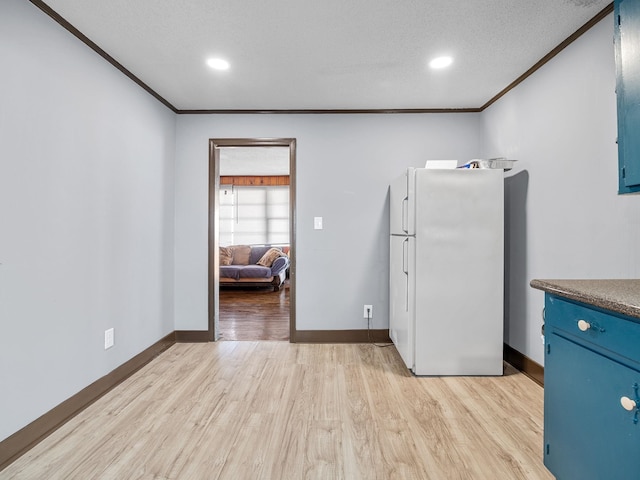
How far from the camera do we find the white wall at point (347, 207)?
11.2ft

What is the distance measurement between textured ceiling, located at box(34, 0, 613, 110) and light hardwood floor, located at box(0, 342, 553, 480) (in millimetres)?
2273

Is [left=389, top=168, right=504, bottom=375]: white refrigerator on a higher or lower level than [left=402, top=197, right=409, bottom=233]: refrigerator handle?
lower

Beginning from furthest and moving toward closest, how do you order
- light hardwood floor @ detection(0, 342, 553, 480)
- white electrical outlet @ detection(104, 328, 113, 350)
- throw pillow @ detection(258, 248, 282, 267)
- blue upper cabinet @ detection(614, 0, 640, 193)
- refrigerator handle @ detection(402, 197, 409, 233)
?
throw pillow @ detection(258, 248, 282, 267) < refrigerator handle @ detection(402, 197, 409, 233) < white electrical outlet @ detection(104, 328, 113, 350) < light hardwood floor @ detection(0, 342, 553, 480) < blue upper cabinet @ detection(614, 0, 640, 193)

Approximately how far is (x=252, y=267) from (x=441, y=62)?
4.70 m

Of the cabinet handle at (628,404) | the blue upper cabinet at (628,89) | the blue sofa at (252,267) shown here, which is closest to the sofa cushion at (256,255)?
the blue sofa at (252,267)

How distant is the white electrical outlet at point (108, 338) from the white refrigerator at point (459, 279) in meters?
2.13

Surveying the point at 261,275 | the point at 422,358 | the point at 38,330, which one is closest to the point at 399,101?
the point at 422,358

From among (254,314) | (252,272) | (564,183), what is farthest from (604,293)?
(252,272)

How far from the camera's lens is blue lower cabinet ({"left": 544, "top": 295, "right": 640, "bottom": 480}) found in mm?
1021

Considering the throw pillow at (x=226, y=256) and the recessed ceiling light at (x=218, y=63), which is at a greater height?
the recessed ceiling light at (x=218, y=63)

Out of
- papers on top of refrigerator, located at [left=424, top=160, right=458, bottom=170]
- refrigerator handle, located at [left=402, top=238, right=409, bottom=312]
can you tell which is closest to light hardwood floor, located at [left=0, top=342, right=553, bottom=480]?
refrigerator handle, located at [left=402, top=238, right=409, bottom=312]

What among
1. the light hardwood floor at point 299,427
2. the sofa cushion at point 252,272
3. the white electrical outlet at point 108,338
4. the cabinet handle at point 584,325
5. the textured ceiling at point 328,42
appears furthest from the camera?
the sofa cushion at point 252,272

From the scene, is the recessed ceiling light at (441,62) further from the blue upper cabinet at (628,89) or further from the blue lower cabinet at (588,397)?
the blue lower cabinet at (588,397)

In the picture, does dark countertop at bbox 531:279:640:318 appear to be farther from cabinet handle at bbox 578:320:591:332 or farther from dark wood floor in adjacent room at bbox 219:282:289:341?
dark wood floor in adjacent room at bbox 219:282:289:341
